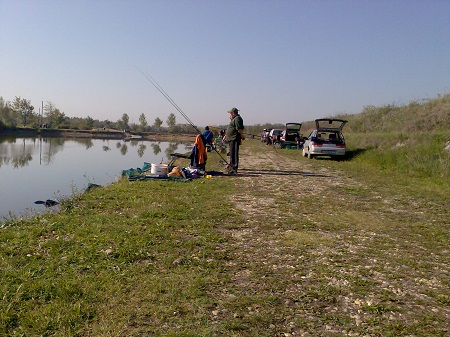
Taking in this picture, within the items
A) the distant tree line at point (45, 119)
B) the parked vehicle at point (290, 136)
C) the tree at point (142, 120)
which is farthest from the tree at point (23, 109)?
the parked vehicle at point (290, 136)

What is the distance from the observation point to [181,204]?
23.4 ft

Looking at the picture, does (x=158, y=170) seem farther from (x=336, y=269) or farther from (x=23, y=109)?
(x=23, y=109)

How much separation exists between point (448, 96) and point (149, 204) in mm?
17390

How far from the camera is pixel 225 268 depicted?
13.1 ft

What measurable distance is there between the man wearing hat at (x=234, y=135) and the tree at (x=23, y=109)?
85037 mm

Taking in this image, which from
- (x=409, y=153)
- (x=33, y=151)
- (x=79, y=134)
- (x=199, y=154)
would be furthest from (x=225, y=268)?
(x=79, y=134)

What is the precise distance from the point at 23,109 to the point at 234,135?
87271 mm

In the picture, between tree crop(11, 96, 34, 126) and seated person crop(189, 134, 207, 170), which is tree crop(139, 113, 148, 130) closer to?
tree crop(11, 96, 34, 126)

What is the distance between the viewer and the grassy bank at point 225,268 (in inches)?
114

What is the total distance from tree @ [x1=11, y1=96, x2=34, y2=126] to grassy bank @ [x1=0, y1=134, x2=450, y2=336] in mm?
88541

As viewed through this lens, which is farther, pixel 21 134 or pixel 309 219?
pixel 21 134

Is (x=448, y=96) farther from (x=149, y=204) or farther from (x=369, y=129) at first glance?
(x=149, y=204)

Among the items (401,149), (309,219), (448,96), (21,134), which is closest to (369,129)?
(448,96)

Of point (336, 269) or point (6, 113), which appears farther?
point (6, 113)
